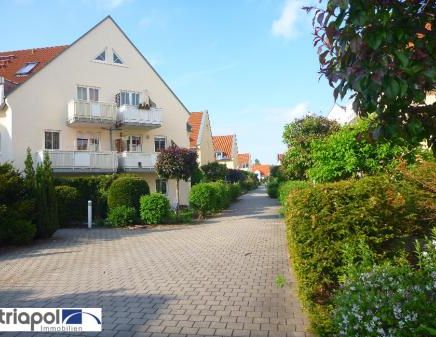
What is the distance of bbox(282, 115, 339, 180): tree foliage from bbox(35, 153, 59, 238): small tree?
9085 mm

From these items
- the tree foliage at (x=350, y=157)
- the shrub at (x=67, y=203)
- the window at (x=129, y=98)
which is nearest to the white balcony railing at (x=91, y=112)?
the window at (x=129, y=98)

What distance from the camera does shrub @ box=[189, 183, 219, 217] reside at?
20.1 m

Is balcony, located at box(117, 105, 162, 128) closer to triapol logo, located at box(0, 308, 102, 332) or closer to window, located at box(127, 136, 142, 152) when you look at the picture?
window, located at box(127, 136, 142, 152)

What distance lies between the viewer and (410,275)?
11.7ft

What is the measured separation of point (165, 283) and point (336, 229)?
12.3 ft

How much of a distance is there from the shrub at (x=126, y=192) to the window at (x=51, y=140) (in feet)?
27.7

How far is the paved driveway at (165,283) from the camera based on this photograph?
521cm

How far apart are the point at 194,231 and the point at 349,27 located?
13.4 meters

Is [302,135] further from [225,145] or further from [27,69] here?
[225,145]

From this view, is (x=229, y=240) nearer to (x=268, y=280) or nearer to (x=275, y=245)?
(x=275, y=245)

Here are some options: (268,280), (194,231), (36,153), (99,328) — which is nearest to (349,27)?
(99,328)

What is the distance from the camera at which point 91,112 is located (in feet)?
80.0

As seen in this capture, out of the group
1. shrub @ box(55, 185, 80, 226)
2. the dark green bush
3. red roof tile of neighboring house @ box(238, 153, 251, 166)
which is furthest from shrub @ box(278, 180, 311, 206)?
red roof tile of neighboring house @ box(238, 153, 251, 166)

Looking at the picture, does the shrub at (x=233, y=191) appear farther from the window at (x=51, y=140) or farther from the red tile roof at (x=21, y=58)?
the red tile roof at (x=21, y=58)
